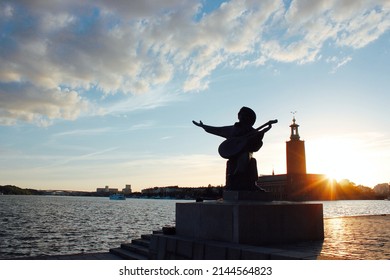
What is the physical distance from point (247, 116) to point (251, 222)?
4.42 m

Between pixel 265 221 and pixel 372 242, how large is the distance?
3.42 meters

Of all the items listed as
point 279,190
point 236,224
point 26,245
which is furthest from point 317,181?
point 236,224

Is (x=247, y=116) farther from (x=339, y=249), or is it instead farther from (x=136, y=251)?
(x=136, y=251)

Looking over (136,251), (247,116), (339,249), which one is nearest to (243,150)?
(247,116)

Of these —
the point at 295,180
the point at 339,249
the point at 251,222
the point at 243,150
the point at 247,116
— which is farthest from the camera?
the point at 295,180

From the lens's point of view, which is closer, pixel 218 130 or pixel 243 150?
pixel 243 150

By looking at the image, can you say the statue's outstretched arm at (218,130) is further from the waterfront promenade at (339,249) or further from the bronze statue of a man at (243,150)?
the waterfront promenade at (339,249)

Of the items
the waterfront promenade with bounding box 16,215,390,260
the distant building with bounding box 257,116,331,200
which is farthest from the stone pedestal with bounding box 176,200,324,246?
the distant building with bounding box 257,116,331,200

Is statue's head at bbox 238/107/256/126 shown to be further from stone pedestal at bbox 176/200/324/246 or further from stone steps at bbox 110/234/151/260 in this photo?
stone steps at bbox 110/234/151/260

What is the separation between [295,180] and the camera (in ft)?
457

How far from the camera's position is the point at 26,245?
25094 mm
